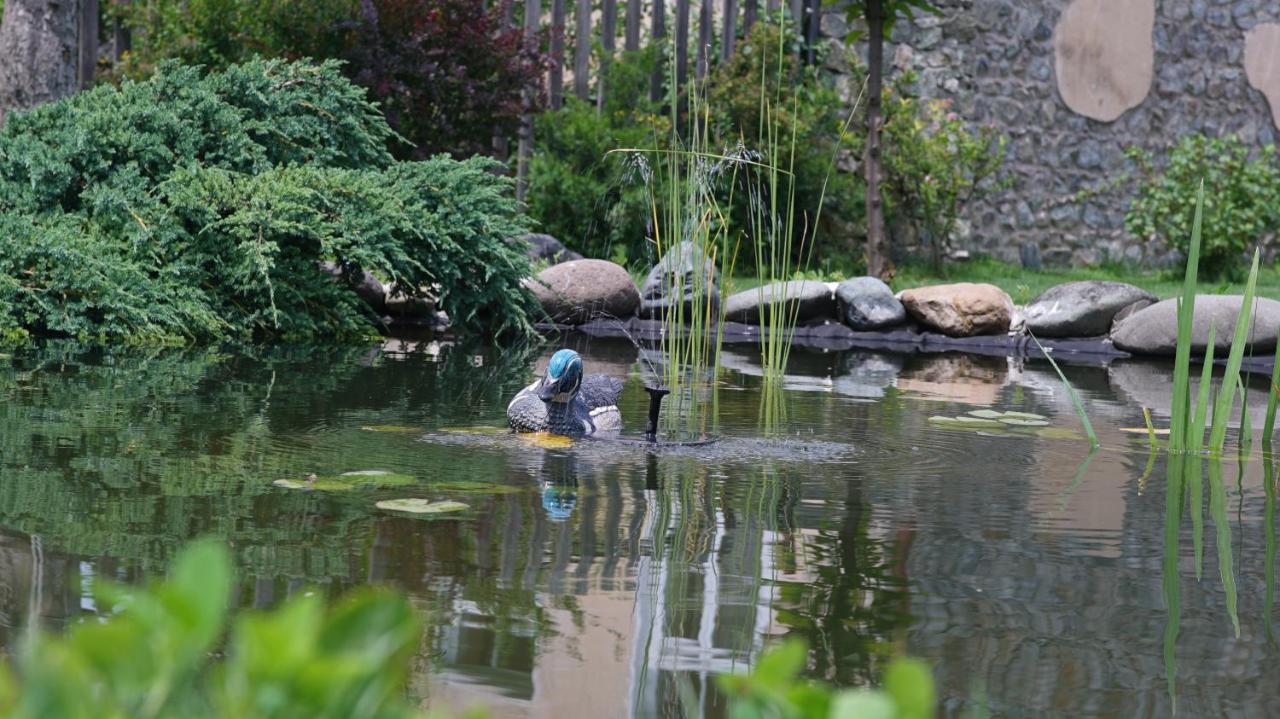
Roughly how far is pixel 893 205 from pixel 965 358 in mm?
4332

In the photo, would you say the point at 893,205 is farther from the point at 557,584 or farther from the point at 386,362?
the point at 557,584

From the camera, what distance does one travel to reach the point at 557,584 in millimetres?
3090

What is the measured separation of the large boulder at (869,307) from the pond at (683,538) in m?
3.79

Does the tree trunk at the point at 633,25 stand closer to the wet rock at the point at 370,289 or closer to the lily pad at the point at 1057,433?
the wet rock at the point at 370,289

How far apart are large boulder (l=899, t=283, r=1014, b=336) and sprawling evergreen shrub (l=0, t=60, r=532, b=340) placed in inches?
108

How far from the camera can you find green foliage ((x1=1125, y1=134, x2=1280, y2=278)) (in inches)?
531

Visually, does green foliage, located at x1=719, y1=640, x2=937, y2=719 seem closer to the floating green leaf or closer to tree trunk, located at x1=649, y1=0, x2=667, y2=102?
the floating green leaf

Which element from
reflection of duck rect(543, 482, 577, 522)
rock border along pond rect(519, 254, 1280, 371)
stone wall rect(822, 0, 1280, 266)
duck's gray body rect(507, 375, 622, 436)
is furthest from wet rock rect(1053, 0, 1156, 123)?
reflection of duck rect(543, 482, 577, 522)

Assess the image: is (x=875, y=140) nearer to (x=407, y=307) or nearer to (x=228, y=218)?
(x=407, y=307)

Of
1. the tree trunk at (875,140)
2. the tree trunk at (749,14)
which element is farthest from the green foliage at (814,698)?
the tree trunk at (749,14)

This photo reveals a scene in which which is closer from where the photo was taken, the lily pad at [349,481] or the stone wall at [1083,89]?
the lily pad at [349,481]

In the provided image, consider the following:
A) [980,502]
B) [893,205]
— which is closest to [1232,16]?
Answer: [893,205]

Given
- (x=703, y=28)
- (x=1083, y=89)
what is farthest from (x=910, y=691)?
(x=1083, y=89)

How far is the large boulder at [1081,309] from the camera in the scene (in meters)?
9.95
